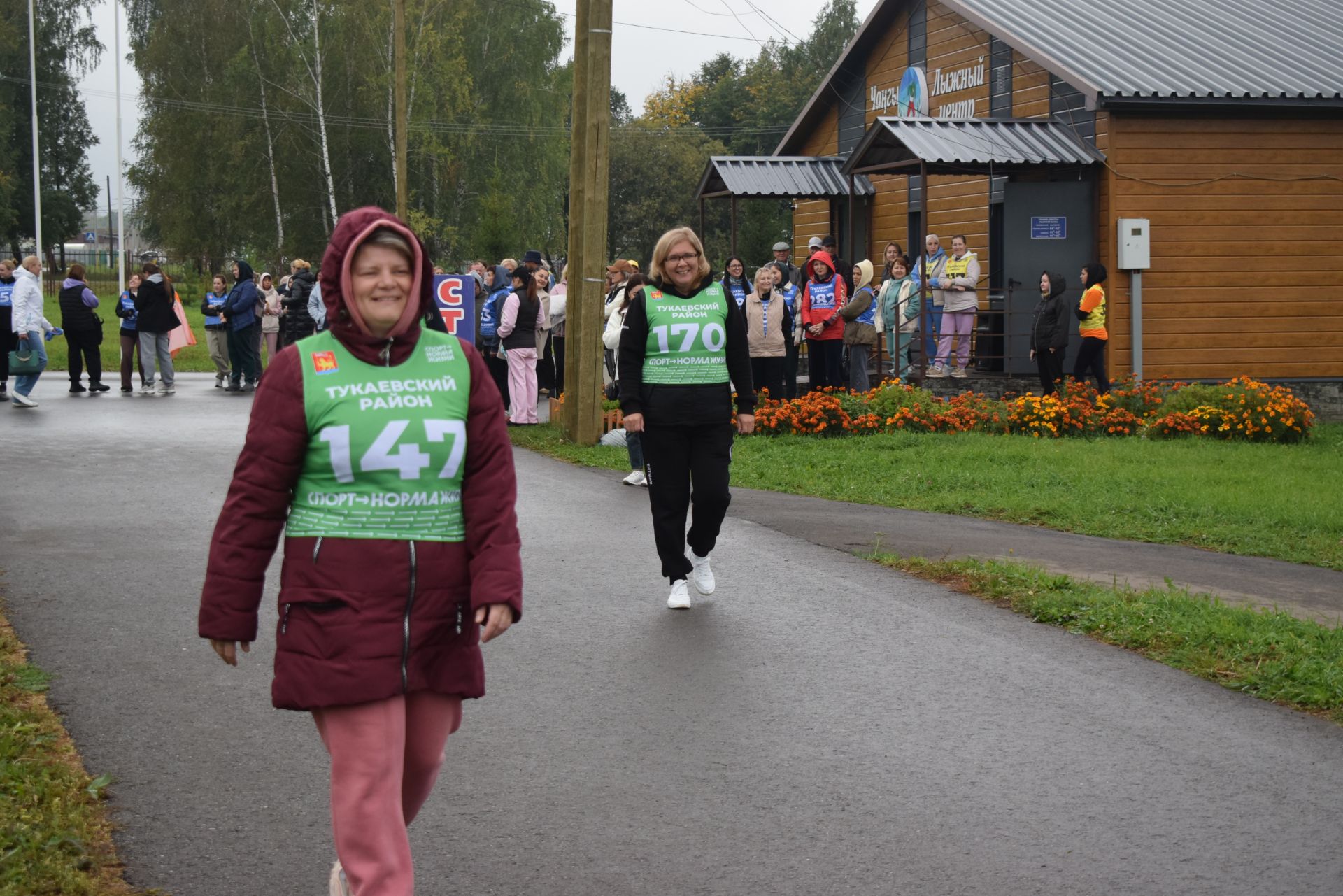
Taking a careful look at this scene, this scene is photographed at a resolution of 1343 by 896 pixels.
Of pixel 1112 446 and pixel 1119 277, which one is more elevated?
pixel 1119 277

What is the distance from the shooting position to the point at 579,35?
16.2 m

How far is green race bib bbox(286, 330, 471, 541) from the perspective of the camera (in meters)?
3.62

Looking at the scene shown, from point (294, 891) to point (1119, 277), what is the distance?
1761 centimetres

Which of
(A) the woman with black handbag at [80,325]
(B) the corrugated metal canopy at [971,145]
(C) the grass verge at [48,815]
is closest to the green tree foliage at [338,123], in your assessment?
(A) the woman with black handbag at [80,325]

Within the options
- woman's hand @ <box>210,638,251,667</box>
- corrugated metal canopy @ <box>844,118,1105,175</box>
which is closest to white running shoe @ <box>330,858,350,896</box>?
woman's hand @ <box>210,638,251,667</box>

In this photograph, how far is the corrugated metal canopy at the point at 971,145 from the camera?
19.3 metres

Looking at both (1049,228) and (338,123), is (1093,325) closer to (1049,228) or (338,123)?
(1049,228)

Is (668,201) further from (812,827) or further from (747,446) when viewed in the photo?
(812,827)

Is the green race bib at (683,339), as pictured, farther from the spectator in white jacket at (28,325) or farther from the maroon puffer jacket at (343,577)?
the spectator in white jacket at (28,325)

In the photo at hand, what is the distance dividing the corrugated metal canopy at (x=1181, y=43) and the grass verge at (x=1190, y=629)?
12.6 metres

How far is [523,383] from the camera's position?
1834cm

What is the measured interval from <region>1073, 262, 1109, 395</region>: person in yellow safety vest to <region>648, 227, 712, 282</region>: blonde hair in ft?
38.5

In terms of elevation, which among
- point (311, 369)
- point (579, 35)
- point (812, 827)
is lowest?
point (812, 827)

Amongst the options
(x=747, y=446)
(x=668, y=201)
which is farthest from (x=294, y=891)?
(x=668, y=201)
